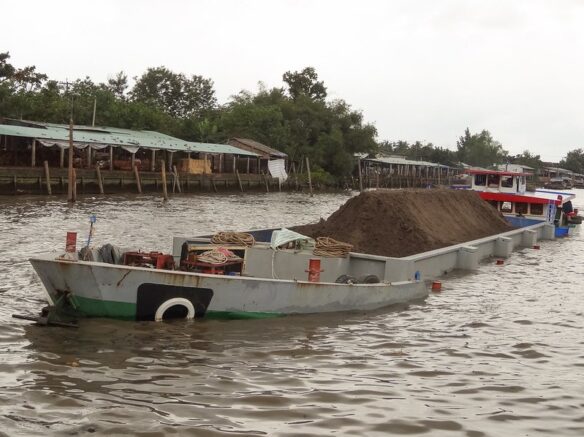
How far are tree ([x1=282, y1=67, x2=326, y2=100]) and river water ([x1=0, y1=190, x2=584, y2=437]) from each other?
73400 mm

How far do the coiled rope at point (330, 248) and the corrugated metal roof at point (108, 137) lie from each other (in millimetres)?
25668

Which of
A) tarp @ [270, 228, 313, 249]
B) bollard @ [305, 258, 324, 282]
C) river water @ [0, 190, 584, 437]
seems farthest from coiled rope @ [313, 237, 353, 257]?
river water @ [0, 190, 584, 437]

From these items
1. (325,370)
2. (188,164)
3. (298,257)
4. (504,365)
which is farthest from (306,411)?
(188,164)

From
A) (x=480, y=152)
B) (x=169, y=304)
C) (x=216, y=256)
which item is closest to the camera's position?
(x=169, y=304)

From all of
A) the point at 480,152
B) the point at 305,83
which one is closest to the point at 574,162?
the point at 480,152

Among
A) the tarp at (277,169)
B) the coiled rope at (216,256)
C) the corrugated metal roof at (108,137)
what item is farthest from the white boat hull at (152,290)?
the tarp at (277,169)

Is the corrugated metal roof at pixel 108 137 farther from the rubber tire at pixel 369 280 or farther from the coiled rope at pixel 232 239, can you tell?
the rubber tire at pixel 369 280

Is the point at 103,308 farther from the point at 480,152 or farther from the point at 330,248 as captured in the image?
the point at 480,152

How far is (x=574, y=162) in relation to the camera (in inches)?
6275

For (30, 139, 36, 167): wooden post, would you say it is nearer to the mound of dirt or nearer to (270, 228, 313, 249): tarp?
the mound of dirt

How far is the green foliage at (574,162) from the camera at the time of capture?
157500 mm

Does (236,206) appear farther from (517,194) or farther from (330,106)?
(330,106)

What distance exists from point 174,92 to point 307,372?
71.5 m

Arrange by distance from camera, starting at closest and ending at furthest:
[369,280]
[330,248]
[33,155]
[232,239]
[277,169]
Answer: [369,280]
[232,239]
[330,248]
[33,155]
[277,169]
